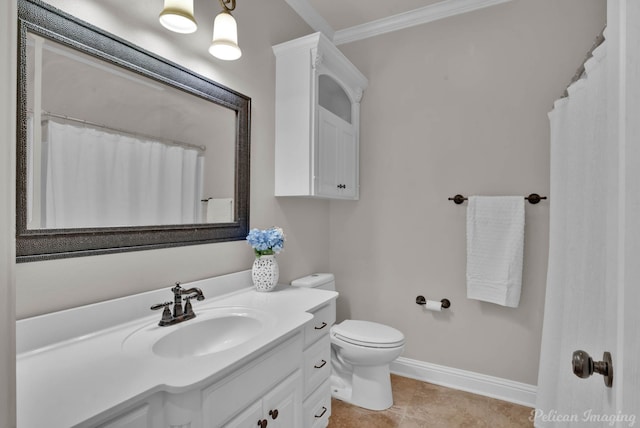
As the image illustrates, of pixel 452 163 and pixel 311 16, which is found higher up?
pixel 311 16

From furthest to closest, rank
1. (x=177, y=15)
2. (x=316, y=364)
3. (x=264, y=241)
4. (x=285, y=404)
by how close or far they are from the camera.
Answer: (x=264, y=241) → (x=316, y=364) → (x=285, y=404) → (x=177, y=15)

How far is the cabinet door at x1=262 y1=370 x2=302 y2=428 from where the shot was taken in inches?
45.0

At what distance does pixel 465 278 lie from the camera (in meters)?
2.23

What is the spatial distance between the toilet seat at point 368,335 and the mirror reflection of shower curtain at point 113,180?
3.75ft

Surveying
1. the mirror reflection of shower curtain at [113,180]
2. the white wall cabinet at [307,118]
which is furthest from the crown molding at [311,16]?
the mirror reflection of shower curtain at [113,180]

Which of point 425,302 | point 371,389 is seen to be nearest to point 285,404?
point 371,389

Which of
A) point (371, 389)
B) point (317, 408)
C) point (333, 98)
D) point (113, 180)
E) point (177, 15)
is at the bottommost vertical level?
point (371, 389)

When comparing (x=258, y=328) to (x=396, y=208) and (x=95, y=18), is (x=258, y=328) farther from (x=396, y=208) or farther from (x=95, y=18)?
(x=396, y=208)

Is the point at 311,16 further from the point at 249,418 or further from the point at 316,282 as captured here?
the point at 249,418

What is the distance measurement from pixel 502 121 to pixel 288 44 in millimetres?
1479

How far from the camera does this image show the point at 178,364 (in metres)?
0.90

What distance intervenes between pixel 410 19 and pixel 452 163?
1.12 meters

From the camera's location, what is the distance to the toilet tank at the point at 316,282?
212 cm

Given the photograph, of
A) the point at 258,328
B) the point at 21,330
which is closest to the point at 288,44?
the point at 258,328
